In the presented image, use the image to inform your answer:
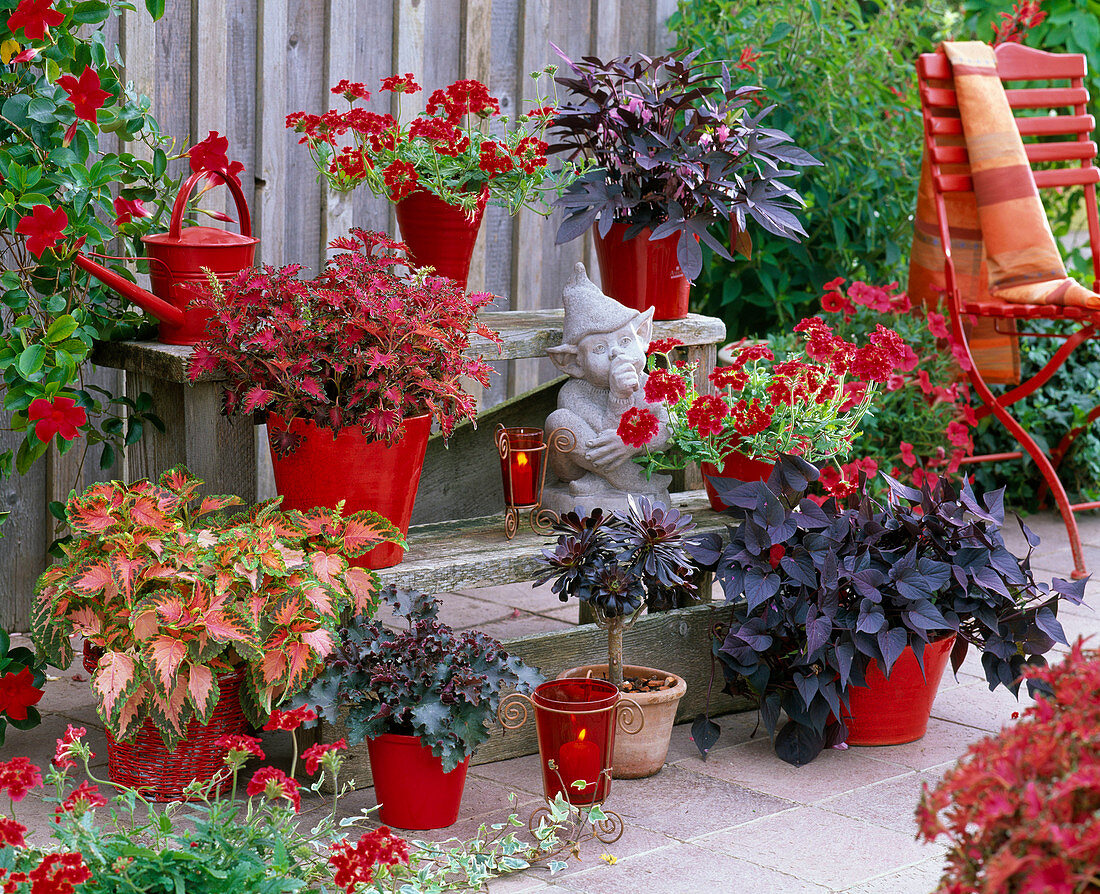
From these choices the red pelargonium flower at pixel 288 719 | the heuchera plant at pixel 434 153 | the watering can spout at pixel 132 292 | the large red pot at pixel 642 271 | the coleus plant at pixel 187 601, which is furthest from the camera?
the large red pot at pixel 642 271

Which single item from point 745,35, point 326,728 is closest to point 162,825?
point 326,728

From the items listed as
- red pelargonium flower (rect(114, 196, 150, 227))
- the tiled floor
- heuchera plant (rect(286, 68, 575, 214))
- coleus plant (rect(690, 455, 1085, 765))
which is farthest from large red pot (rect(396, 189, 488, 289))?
the tiled floor

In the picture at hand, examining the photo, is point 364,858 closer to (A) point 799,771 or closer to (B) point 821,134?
(A) point 799,771

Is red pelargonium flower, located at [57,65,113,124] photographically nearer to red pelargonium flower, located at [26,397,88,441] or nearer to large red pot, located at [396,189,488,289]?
red pelargonium flower, located at [26,397,88,441]

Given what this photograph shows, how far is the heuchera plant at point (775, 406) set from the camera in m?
2.95

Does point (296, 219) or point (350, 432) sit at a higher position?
point (296, 219)

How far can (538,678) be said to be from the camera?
8.39 ft

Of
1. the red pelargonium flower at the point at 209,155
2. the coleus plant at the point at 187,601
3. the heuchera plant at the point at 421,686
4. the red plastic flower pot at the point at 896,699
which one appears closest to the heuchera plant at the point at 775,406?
the red plastic flower pot at the point at 896,699

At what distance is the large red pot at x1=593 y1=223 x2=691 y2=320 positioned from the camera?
3248 mm

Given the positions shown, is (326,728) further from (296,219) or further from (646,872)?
(296,219)

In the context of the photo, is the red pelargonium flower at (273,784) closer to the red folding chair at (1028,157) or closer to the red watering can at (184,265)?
the red watering can at (184,265)

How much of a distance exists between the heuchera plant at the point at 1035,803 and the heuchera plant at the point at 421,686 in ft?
4.14

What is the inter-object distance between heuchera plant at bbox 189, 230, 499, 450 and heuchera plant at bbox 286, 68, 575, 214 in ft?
1.37

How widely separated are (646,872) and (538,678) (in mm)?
440
